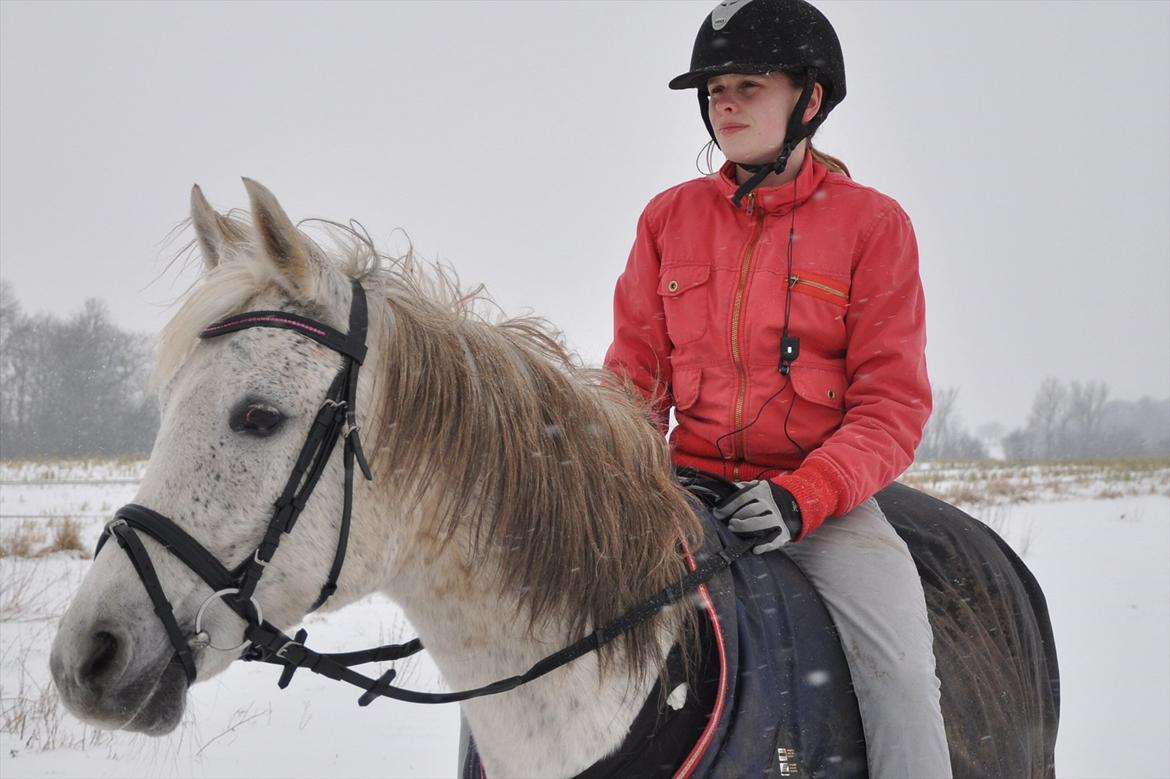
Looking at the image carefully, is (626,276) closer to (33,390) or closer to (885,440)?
(885,440)

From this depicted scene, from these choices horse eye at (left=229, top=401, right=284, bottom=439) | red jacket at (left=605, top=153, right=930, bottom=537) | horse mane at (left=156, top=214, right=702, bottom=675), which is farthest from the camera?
red jacket at (left=605, top=153, right=930, bottom=537)

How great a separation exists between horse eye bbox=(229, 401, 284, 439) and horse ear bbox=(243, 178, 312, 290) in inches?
11.1

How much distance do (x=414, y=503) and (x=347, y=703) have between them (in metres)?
4.58

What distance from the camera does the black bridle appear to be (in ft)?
4.88

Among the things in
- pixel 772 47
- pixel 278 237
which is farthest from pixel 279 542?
pixel 772 47

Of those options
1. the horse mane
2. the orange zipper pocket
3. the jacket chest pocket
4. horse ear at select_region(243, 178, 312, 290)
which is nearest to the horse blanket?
the horse mane

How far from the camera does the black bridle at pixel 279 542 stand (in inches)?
58.6

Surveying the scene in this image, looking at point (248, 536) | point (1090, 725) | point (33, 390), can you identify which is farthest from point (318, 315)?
point (33, 390)

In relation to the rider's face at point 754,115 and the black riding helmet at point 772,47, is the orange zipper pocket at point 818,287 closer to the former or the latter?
the black riding helmet at point 772,47

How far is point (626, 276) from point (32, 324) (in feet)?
112

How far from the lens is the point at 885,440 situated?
6.92 feet

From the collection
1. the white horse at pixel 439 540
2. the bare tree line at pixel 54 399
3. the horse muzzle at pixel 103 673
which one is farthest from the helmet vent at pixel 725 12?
the bare tree line at pixel 54 399

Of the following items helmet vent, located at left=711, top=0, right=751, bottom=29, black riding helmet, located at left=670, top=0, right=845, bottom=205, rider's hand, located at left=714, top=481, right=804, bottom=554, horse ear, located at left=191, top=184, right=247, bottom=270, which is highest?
helmet vent, located at left=711, top=0, right=751, bottom=29

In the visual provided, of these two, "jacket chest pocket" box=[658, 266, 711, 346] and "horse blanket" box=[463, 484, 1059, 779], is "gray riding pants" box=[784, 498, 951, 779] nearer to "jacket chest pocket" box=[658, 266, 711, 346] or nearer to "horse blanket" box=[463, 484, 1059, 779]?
"horse blanket" box=[463, 484, 1059, 779]
